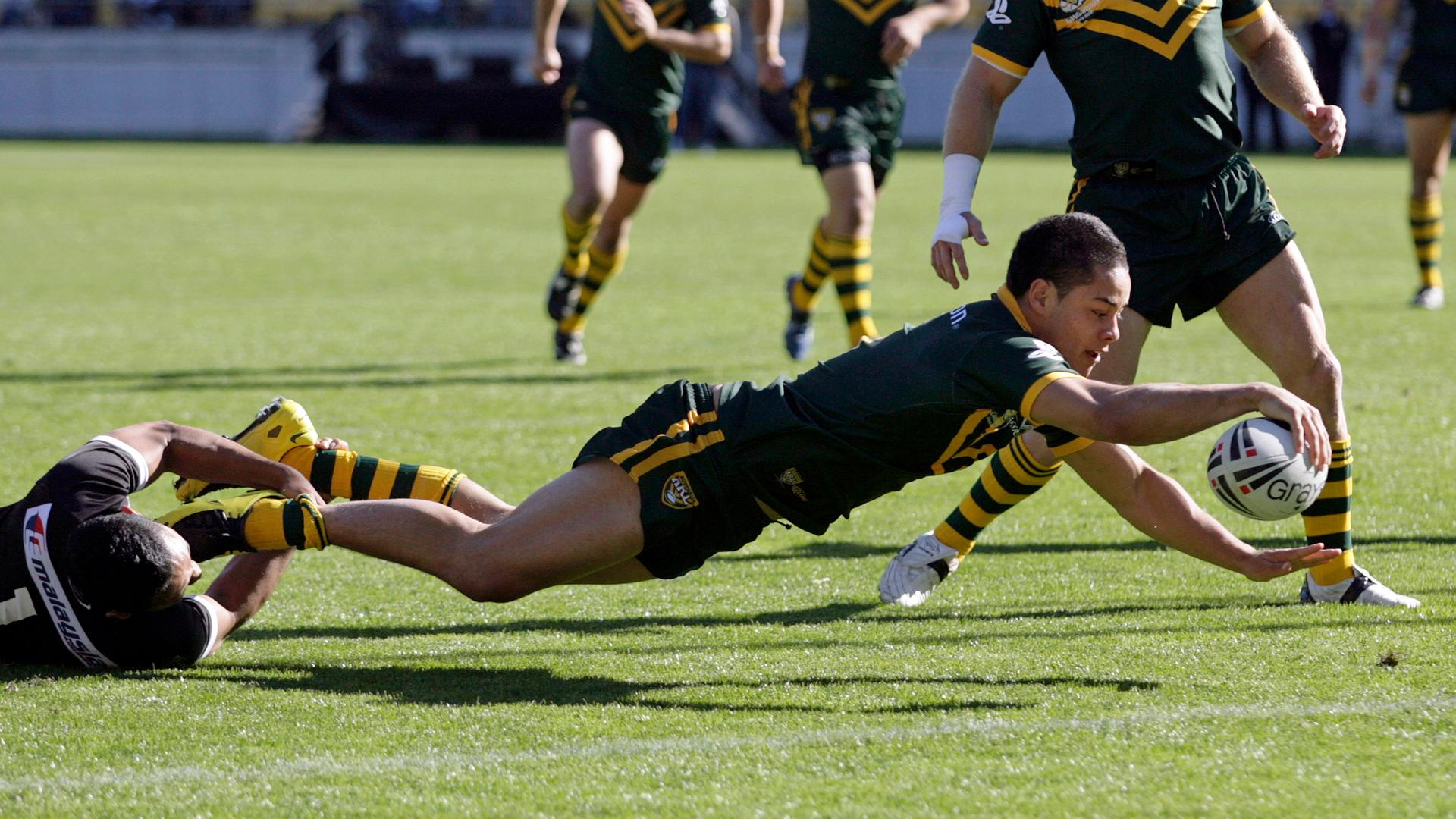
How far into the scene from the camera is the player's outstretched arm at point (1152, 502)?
4.70m

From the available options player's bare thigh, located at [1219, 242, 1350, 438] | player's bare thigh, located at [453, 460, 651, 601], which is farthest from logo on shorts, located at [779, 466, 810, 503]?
player's bare thigh, located at [1219, 242, 1350, 438]

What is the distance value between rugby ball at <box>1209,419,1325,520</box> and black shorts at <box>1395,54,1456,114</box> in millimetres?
7664

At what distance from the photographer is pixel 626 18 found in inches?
370

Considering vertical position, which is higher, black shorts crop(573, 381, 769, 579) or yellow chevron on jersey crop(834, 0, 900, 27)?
yellow chevron on jersey crop(834, 0, 900, 27)

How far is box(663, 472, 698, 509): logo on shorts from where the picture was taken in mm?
4469

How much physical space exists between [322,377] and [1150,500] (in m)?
5.71

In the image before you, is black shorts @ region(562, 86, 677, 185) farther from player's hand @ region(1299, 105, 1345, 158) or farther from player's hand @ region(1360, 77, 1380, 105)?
player's hand @ region(1360, 77, 1380, 105)

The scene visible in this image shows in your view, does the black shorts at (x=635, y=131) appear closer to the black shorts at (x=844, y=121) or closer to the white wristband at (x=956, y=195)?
the black shorts at (x=844, y=121)

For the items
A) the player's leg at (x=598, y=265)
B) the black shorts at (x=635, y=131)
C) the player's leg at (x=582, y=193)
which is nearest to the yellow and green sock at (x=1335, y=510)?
the player's leg at (x=582, y=193)

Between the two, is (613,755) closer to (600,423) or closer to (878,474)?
(878,474)

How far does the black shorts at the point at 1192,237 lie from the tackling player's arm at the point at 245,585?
7.99 feet

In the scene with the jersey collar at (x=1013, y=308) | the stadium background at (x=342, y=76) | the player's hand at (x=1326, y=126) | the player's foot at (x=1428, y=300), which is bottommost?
the stadium background at (x=342, y=76)

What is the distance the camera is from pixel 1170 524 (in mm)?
4820

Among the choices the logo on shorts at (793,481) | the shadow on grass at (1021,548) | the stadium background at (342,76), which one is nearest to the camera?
the logo on shorts at (793,481)
